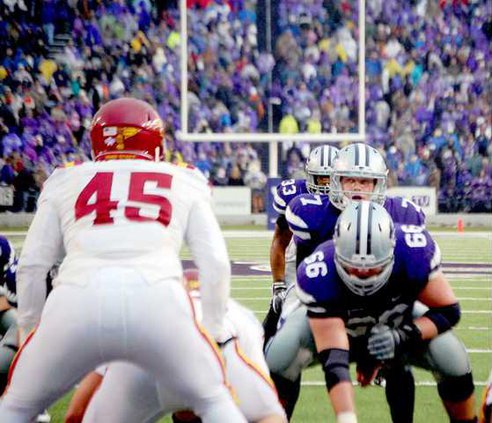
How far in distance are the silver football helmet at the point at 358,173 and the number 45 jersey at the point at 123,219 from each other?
1.51 m

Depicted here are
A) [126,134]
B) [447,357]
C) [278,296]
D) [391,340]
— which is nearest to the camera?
[126,134]

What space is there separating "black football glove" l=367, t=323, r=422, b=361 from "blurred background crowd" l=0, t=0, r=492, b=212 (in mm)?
12042

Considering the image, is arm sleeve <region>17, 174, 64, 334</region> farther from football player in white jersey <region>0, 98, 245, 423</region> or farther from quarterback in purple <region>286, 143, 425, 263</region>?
quarterback in purple <region>286, 143, 425, 263</region>

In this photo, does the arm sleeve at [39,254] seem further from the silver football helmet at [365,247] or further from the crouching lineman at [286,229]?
the crouching lineman at [286,229]

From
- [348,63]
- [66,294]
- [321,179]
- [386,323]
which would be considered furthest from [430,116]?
[66,294]

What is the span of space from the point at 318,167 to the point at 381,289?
187 centimetres

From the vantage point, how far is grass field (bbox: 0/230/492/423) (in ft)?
17.0

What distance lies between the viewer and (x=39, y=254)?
10.9 ft

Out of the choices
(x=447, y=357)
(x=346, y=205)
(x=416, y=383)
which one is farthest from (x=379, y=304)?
(x=416, y=383)

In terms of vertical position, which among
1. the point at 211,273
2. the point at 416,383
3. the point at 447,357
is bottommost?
the point at 416,383

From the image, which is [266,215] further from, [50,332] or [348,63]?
[50,332]

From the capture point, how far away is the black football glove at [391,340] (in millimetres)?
3881

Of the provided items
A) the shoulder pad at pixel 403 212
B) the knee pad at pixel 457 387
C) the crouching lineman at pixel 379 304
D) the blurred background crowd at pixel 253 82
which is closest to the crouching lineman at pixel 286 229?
the shoulder pad at pixel 403 212

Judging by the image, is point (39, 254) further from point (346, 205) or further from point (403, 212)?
point (403, 212)
